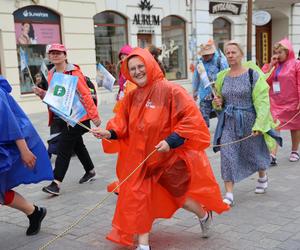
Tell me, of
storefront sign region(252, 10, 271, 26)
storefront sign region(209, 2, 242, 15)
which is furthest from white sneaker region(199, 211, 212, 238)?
storefront sign region(209, 2, 242, 15)

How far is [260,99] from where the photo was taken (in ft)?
15.2

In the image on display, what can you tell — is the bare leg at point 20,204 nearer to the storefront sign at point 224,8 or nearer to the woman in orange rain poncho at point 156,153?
the woman in orange rain poncho at point 156,153

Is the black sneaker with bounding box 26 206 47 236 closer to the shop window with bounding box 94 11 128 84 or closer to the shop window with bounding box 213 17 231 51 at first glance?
the shop window with bounding box 94 11 128 84

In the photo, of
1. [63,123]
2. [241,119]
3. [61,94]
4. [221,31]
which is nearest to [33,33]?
[63,123]

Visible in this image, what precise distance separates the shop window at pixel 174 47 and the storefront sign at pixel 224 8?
5.50 ft

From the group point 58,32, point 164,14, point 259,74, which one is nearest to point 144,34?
point 164,14

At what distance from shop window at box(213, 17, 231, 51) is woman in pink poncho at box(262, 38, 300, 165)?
13136 mm

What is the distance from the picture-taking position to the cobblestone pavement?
3.79 m

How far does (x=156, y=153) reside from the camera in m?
3.47

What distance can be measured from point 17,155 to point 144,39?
45.6ft

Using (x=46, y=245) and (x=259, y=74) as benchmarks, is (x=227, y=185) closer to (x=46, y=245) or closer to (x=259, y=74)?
(x=259, y=74)

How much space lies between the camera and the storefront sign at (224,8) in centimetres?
1932

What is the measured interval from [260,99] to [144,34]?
504 inches

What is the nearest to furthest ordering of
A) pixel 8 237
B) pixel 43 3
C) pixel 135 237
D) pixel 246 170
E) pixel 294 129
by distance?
1. pixel 135 237
2. pixel 8 237
3. pixel 246 170
4. pixel 294 129
5. pixel 43 3
